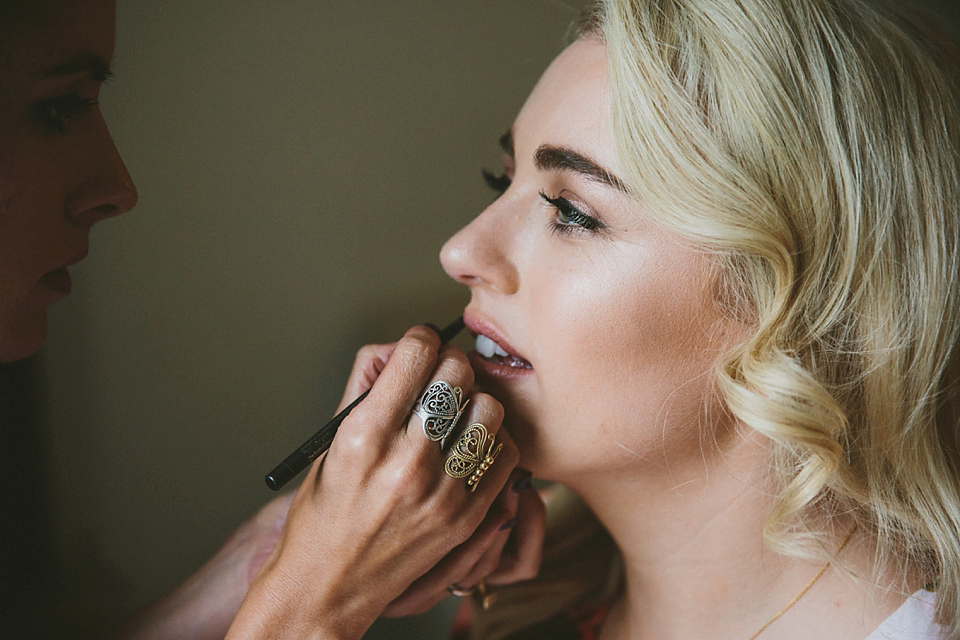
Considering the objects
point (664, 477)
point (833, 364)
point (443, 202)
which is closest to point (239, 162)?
point (443, 202)

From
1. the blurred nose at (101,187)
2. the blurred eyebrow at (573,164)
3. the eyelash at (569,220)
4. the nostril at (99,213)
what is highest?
the blurred nose at (101,187)

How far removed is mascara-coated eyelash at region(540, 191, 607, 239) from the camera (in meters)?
0.92

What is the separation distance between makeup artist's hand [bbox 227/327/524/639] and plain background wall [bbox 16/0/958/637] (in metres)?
0.14

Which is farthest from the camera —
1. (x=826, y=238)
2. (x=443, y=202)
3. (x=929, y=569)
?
(x=443, y=202)

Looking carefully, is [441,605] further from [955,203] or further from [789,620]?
[955,203]

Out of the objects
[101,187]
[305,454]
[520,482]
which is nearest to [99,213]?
[101,187]

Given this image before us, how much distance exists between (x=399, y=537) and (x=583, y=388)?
33cm

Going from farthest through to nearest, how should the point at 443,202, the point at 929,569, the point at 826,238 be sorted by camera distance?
the point at 443,202, the point at 929,569, the point at 826,238

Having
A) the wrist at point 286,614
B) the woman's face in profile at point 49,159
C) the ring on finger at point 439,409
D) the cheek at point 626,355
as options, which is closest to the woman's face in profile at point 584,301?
the cheek at point 626,355

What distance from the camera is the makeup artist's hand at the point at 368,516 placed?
2.92 ft

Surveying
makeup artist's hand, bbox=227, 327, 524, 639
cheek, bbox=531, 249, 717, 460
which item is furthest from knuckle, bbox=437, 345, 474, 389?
cheek, bbox=531, 249, 717, 460

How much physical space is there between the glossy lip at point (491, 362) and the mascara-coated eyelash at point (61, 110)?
566mm

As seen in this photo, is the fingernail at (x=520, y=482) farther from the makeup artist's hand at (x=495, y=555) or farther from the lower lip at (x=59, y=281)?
the lower lip at (x=59, y=281)

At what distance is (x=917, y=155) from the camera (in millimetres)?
949
